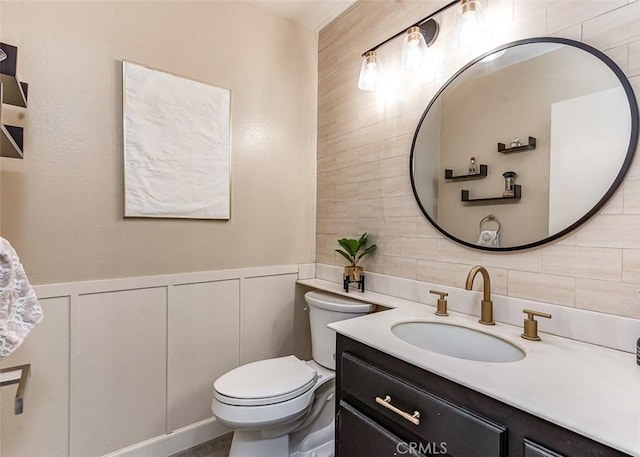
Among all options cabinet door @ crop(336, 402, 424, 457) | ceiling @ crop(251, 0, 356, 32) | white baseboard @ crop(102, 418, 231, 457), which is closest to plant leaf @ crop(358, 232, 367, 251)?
cabinet door @ crop(336, 402, 424, 457)

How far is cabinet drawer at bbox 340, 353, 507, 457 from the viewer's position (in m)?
0.72

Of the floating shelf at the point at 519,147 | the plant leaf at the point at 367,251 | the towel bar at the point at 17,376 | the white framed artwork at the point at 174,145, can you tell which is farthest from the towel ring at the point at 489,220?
the towel bar at the point at 17,376

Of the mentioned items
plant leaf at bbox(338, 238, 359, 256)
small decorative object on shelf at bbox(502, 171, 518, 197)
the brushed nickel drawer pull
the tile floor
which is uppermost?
small decorative object on shelf at bbox(502, 171, 518, 197)

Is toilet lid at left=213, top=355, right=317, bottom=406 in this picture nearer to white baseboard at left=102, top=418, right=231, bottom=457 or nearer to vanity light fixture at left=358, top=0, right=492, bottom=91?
white baseboard at left=102, top=418, right=231, bottom=457

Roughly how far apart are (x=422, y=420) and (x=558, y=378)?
344mm

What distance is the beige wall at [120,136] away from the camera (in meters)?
1.31

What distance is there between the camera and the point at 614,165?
3.17ft

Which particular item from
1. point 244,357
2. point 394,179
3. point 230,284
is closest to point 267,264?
point 230,284

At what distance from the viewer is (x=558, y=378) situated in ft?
2.52

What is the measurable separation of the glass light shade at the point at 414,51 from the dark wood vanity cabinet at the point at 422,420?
4.05 ft

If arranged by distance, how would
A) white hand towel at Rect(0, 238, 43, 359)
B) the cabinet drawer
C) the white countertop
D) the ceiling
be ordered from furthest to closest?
the ceiling < white hand towel at Rect(0, 238, 43, 359) < the cabinet drawer < the white countertop

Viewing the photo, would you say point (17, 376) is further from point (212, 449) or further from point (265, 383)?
point (212, 449)

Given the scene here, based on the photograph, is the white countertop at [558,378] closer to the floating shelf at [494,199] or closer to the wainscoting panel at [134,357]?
the floating shelf at [494,199]

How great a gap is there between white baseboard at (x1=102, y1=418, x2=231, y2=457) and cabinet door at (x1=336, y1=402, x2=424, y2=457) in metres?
0.94
